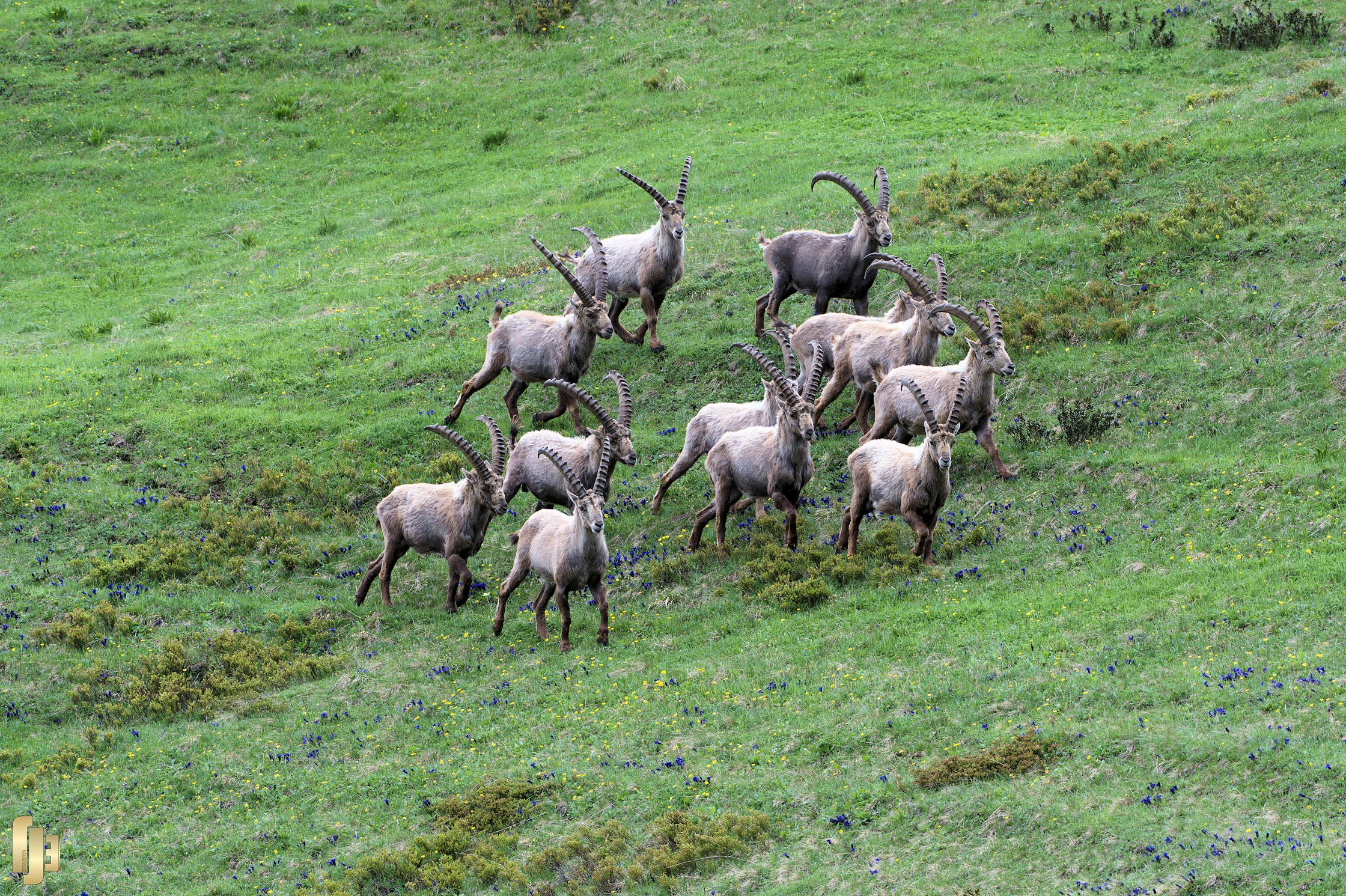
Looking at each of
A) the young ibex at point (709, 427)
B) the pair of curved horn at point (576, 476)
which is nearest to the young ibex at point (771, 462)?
the young ibex at point (709, 427)

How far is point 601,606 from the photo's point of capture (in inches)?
664

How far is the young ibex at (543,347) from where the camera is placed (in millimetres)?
22859

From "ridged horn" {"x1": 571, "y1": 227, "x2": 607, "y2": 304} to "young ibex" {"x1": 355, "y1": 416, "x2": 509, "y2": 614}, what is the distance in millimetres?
6476

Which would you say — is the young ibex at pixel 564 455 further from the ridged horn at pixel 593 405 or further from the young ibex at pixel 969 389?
the young ibex at pixel 969 389

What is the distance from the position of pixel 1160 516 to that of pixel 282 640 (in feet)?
40.0

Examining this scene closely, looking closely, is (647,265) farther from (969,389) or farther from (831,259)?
(969,389)

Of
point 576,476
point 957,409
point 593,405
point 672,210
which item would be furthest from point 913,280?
point 576,476

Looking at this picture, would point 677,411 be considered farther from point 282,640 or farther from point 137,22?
point 137,22

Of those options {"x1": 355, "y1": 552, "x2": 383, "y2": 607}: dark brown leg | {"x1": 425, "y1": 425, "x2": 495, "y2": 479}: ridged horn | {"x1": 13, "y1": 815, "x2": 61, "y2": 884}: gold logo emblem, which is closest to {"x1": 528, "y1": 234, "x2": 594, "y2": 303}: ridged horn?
{"x1": 425, "y1": 425, "x2": 495, "y2": 479}: ridged horn

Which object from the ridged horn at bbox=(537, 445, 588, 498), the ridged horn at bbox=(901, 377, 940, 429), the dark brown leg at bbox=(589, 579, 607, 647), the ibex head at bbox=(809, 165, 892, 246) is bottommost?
the dark brown leg at bbox=(589, 579, 607, 647)

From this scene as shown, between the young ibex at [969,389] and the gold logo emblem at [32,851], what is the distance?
11694 mm

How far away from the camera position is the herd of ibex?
17.4 meters

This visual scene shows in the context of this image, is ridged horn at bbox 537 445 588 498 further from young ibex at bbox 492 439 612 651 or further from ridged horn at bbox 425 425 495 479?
ridged horn at bbox 425 425 495 479

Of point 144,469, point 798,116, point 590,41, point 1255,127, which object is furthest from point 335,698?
point 590,41
